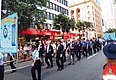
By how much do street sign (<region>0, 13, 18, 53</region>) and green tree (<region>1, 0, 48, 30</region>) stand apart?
15778mm

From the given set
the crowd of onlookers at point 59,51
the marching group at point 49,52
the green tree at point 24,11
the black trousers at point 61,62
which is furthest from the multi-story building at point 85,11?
the black trousers at point 61,62

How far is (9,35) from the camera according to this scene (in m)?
6.56

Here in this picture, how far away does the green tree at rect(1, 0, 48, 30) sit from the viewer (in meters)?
22.6

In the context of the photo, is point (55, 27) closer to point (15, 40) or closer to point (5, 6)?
point (5, 6)

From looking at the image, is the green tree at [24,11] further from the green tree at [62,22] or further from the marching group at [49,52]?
the green tree at [62,22]

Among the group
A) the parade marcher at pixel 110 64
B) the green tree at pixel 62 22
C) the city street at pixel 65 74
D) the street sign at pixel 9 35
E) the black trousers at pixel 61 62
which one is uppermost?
the green tree at pixel 62 22

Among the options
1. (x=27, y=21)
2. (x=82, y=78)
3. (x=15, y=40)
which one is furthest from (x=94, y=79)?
(x=27, y=21)

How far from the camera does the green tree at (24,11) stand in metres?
22.6

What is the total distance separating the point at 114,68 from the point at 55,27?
41.0 metres

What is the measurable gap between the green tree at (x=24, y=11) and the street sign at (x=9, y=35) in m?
15.8

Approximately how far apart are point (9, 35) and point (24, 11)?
16906mm

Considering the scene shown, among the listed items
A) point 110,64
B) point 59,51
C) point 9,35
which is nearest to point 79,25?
point 59,51

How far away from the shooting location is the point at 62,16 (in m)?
41.5

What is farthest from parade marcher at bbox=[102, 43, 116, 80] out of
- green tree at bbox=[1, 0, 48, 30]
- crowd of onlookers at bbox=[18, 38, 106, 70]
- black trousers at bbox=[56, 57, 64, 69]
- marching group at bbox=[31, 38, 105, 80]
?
green tree at bbox=[1, 0, 48, 30]
